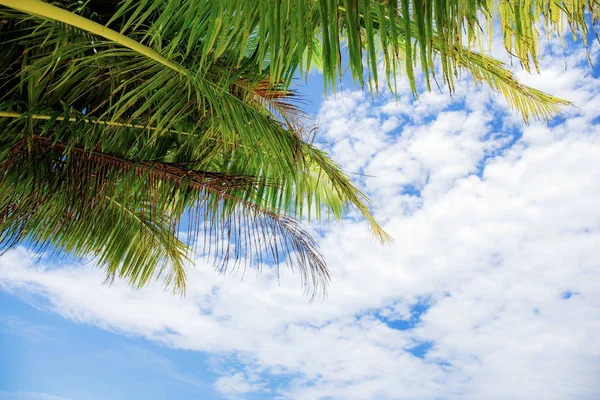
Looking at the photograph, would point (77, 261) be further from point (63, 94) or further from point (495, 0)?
point (495, 0)

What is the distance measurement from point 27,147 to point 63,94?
1.19 feet

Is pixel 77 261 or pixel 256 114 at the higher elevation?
pixel 256 114

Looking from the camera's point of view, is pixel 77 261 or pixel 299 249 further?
pixel 77 261

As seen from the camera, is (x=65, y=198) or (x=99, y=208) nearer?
(x=65, y=198)

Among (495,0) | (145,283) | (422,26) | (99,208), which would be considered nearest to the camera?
(422,26)

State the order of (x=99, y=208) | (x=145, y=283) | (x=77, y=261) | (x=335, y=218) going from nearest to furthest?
1. (x=99, y=208)
2. (x=77, y=261)
3. (x=145, y=283)
4. (x=335, y=218)

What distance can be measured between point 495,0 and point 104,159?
2.19m

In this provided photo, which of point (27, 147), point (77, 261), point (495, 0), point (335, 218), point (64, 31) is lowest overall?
point (77, 261)

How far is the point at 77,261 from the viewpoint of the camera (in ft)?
11.8

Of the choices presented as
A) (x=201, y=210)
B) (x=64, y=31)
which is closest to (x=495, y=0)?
(x=64, y=31)

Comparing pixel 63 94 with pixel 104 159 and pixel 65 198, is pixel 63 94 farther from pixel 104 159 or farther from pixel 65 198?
pixel 65 198

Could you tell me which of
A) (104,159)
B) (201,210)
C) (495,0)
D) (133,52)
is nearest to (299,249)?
(201,210)

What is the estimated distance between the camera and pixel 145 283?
4.00 meters

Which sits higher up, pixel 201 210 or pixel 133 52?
pixel 133 52
